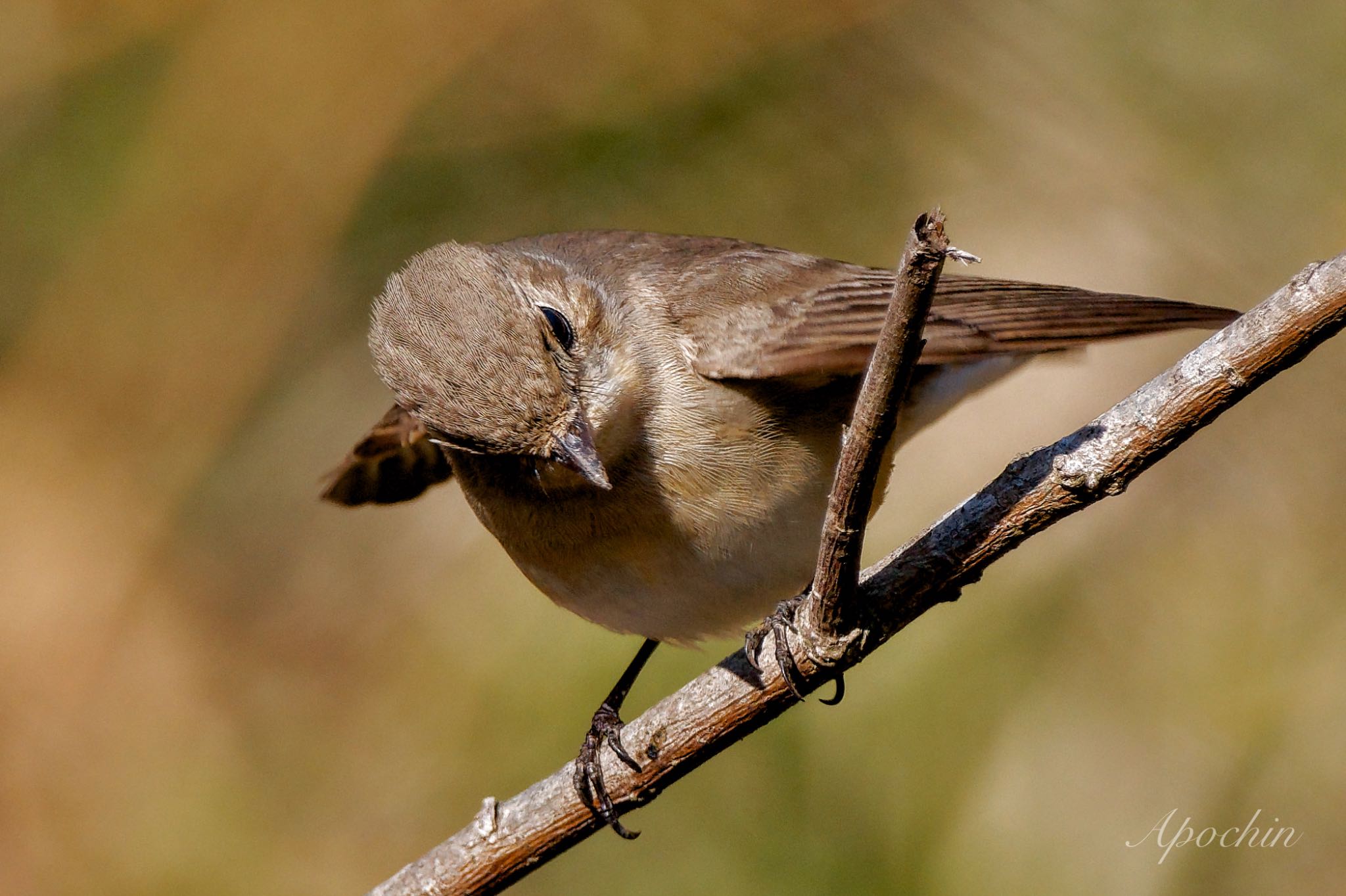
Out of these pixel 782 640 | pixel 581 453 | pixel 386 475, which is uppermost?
pixel 386 475

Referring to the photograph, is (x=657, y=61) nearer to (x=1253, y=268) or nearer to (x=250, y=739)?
(x=1253, y=268)

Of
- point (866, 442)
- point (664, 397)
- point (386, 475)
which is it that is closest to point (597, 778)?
point (664, 397)

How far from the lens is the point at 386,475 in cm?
421

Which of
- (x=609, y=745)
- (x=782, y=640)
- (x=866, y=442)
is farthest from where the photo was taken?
(x=609, y=745)

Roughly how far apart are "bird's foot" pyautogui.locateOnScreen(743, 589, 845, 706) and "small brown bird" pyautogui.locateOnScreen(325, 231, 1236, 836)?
0.78ft

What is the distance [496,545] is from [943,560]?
210cm

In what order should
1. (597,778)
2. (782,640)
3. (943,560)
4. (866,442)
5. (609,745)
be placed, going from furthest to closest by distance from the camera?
(609,745) → (597,778) → (782,640) → (943,560) → (866,442)

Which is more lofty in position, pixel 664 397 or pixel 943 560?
pixel 664 397

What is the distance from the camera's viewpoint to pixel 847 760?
3.61m

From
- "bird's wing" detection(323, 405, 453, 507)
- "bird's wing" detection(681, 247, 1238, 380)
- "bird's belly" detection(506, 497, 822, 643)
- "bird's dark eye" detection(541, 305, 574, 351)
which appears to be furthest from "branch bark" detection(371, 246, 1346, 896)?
"bird's wing" detection(323, 405, 453, 507)

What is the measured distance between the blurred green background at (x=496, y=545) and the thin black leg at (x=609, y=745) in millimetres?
111

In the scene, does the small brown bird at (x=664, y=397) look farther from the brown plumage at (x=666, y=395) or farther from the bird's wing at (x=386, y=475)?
the bird's wing at (x=386, y=475)

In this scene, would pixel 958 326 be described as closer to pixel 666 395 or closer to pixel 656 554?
pixel 666 395

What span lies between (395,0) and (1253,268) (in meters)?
3.06
